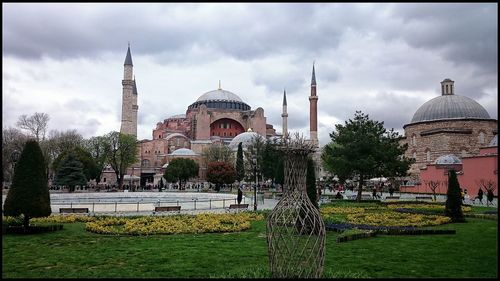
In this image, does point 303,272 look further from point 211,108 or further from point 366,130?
point 211,108

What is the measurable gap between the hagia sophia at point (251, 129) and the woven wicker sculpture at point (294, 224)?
607 inches

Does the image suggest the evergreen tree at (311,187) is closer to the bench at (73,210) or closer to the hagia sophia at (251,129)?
the bench at (73,210)

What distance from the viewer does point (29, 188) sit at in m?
9.20

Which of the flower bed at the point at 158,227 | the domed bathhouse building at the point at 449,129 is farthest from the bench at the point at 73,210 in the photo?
the domed bathhouse building at the point at 449,129

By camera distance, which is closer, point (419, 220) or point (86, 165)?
point (419, 220)

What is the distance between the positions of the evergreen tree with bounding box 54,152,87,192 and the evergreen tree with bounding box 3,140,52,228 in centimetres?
2278

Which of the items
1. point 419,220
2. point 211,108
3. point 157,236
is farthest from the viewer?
point 211,108

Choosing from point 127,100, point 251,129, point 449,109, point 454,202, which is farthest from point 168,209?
point 251,129

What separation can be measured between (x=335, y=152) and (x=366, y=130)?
6.62 feet

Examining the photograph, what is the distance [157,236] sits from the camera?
368 inches

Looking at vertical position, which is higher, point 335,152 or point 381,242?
point 335,152

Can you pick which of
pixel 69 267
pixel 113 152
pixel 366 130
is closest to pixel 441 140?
pixel 366 130

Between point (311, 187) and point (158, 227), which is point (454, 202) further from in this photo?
point (158, 227)

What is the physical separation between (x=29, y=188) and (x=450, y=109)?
35.1 m
